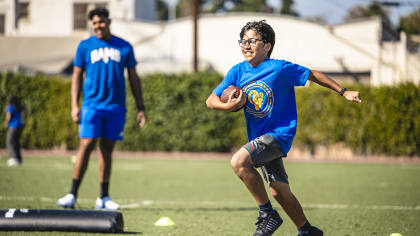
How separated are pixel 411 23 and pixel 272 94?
52852mm

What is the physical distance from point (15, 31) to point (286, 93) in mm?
31782

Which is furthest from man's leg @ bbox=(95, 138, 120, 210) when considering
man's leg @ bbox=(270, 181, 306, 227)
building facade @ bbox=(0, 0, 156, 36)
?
building facade @ bbox=(0, 0, 156, 36)

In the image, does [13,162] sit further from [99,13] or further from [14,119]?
[99,13]

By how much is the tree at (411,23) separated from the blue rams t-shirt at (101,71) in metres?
48.0

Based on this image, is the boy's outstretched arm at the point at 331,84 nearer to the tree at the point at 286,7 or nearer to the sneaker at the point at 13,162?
the sneaker at the point at 13,162

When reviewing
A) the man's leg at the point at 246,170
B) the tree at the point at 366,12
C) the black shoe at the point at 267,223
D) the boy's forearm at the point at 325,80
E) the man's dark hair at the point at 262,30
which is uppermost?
the tree at the point at 366,12

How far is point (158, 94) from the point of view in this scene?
19547mm

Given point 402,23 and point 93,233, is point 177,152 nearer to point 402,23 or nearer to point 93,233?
point 93,233

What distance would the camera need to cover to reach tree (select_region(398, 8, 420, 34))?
51444 millimetres

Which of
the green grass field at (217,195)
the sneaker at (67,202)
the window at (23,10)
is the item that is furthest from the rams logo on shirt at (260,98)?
the window at (23,10)

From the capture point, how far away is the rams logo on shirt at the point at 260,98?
185 inches

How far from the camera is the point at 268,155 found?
461cm

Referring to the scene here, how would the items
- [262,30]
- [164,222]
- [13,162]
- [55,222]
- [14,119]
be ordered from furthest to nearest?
[14,119] → [13,162] → [164,222] → [55,222] → [262,30]

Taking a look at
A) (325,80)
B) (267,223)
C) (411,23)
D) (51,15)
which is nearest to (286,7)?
(411,23)
